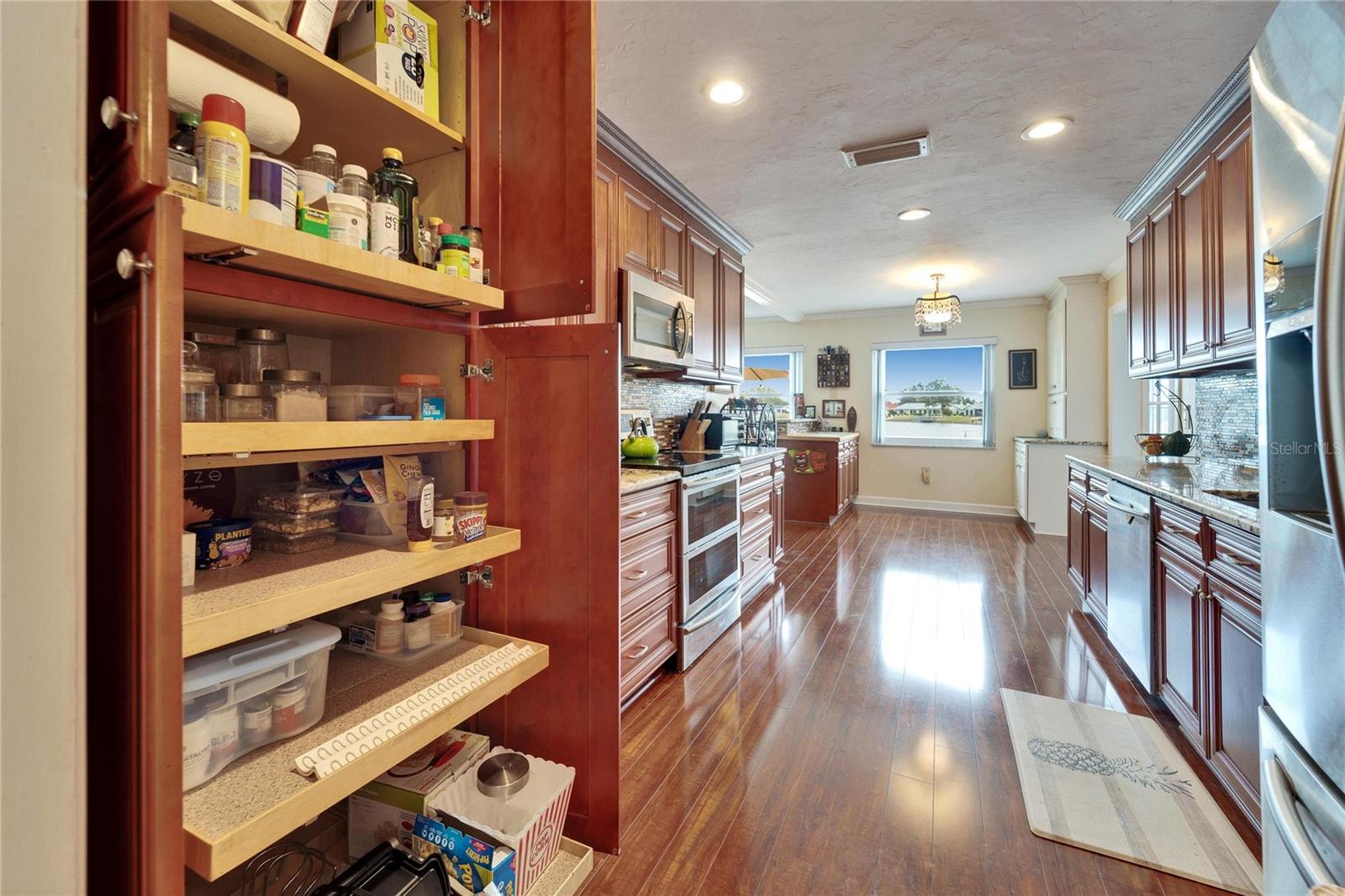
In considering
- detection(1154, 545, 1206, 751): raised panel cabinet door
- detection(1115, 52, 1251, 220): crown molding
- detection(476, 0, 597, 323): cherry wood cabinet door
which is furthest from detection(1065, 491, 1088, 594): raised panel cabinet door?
detection(476, 0, 597, 323): cherry wood cabinet door

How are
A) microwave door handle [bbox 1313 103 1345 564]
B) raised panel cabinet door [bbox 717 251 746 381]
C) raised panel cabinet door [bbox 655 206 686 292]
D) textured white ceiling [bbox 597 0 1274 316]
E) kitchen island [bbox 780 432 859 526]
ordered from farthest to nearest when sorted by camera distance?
kitchen island [bbox 780 432 859 526], raised panel cabinet door [bbox 717 251 746 381], raised panel cabinet door [bbox 655 206 686 292], textured white ceiling [bbox 597 0 1274 316], microwave door handle [bbox 1313 103 1345 564]

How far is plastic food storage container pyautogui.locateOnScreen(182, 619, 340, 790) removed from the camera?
2.65 ft

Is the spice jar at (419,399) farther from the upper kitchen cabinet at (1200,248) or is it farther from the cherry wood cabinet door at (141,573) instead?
the upper kitchen cabinet at (1200,248)

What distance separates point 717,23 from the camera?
185 centimetres

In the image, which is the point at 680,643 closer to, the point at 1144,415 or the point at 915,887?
the point at 915,887

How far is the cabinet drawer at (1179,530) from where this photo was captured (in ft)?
6.03

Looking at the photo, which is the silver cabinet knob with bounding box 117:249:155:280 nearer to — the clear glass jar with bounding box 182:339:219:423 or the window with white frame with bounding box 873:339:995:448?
the clear glass jar with bounding box 182:339:219:423

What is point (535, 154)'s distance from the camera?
1.22 metres

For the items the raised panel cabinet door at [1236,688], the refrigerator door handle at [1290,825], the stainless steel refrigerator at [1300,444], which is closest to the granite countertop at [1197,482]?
the raised panel cabinet door at [1236,688]

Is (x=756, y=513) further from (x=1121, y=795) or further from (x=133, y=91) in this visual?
(x=133, y=91)

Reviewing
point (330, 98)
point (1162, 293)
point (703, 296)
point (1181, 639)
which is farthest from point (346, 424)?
point (1162, 293)

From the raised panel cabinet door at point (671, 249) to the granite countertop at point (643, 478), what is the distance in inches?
47.4

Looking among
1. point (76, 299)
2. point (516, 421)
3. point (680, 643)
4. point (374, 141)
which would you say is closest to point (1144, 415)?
point (680, 643)

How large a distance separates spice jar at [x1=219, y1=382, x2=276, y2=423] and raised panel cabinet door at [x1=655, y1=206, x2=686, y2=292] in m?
2.35
